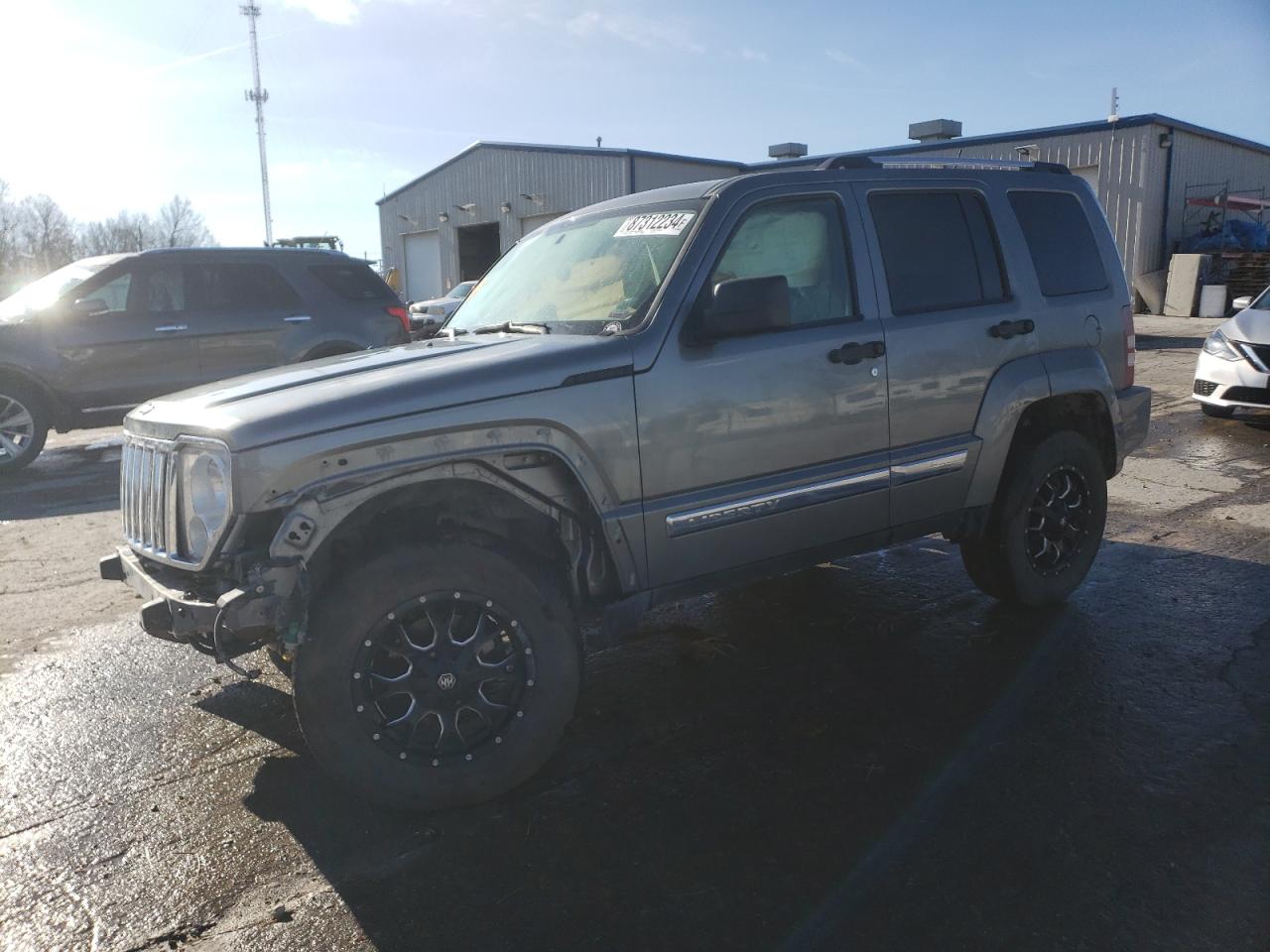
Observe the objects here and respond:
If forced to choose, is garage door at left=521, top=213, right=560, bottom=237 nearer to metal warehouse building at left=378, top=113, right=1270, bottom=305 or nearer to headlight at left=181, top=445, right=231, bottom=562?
metal warehouse building at left=378, top=113, right=1270, bottom=305

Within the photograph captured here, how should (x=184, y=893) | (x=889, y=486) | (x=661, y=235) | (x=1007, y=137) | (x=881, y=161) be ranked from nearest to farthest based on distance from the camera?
(x=184, y=893) → (x=661, y=235) → (x=889, y=486) → (x=881, y=161) → (x=1007, y=137)

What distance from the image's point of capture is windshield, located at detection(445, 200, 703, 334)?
12.2 feet

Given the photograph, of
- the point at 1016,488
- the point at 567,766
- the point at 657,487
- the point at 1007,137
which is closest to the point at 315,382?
the point at 657,487

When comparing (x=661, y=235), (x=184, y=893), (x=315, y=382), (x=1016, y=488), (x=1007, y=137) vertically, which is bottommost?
(x=184, y=893)

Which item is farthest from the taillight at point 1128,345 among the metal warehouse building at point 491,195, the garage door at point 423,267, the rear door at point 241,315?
the garage door at point 423,267

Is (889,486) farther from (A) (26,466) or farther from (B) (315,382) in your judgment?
(A) (26,466)

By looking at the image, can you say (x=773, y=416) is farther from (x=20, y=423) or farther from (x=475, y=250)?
(x=475, y=250)

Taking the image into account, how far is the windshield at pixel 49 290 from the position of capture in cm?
912

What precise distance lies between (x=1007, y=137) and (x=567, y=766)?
83.2ft

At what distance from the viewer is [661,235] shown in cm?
385

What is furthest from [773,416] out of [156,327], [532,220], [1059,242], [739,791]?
[532,220]

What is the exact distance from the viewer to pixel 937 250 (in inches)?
172

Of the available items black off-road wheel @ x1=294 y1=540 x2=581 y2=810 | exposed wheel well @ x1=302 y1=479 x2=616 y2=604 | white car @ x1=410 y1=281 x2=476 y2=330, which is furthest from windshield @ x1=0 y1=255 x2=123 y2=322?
white car @ x1=410 y1=281 x2=476 y2=330

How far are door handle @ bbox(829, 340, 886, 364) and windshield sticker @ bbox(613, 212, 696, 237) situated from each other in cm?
79
